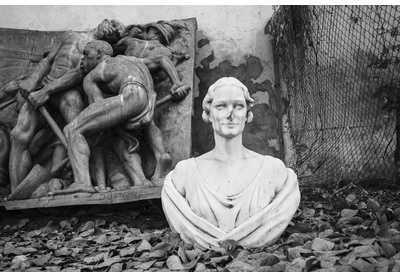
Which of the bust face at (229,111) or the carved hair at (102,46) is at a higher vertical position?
the carved hair at (102,46)

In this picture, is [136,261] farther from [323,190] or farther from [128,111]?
[323,190]

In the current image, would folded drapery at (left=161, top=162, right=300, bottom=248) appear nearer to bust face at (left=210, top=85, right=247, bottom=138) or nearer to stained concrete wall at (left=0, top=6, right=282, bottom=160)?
bust face at (left=210, top=85, right=247, bottom=138)

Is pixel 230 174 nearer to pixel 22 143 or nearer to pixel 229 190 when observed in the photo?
pixel 229 190

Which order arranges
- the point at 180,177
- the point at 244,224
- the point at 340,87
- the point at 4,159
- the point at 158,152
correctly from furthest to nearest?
1. the point at 340,87
2. the point at 4,159
3. the point at 158,152
4. the point at 180,177
5. the point at 244,224

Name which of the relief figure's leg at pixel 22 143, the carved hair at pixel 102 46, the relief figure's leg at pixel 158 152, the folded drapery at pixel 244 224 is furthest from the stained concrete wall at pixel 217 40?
the folded drapery at pixel 244 224

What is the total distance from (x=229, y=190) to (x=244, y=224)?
0.27m

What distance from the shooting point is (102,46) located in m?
6.79

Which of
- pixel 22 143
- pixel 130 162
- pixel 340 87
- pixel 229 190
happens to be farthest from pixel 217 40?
pixel 229 190

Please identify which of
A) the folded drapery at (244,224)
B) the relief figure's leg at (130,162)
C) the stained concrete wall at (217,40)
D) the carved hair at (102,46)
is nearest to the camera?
the folded drapery at (244,224)

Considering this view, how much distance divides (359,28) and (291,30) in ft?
2.48

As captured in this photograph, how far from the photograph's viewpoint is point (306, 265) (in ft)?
12.9

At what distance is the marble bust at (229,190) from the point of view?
4.41m

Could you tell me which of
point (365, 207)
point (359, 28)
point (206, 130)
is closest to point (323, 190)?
point (365, 207)

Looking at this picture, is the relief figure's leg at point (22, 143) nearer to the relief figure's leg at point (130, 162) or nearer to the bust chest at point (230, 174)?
the relief figure's leg at point (130, 162)
